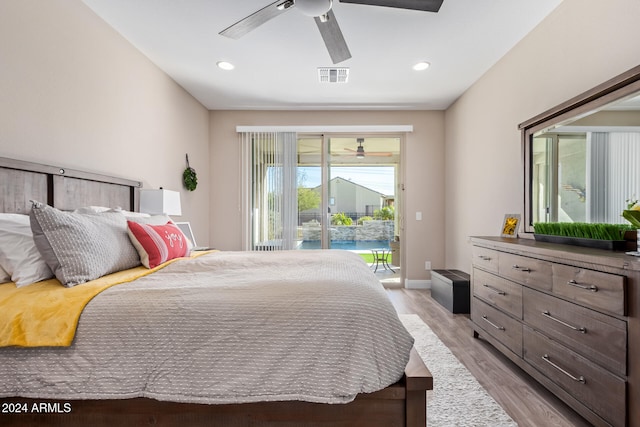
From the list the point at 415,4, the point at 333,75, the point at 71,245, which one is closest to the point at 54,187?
the point at 71,245

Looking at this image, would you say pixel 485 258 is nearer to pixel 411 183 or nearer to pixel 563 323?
pixel 563 323

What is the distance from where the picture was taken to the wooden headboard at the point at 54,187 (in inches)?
72.2

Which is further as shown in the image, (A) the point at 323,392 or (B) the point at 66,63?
(B) the point at 66,63

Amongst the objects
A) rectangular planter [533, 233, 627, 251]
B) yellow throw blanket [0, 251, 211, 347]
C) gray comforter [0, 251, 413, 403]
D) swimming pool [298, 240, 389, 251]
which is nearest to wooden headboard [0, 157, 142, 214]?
yellow throw blanket [0, 251, 211, 347]

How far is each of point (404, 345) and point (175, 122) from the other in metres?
3.57

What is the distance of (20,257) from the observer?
5.06ft

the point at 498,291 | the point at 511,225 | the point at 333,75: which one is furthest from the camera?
the point at 333,75

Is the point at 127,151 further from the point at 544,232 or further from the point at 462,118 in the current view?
the point at 462,118

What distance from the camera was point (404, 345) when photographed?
1.31 metres

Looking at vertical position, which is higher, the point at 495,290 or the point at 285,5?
the point at 285,5

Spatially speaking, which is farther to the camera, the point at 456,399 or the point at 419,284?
the point at 419,284

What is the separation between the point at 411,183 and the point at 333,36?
115 inches

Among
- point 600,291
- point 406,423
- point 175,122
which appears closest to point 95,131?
point 175,122

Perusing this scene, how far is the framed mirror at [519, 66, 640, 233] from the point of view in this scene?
1807mm
